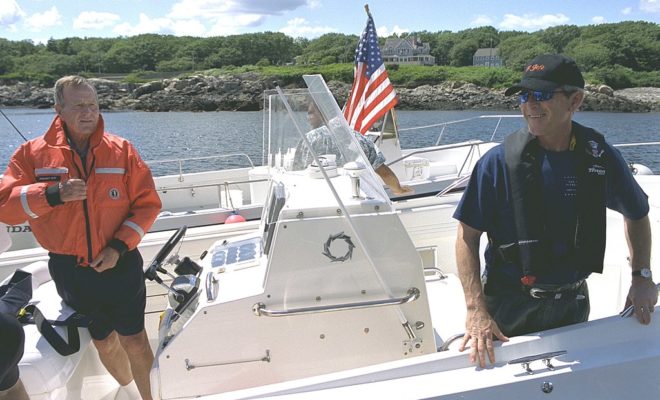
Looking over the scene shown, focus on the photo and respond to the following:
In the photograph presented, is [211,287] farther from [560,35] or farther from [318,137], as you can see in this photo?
[560,35]

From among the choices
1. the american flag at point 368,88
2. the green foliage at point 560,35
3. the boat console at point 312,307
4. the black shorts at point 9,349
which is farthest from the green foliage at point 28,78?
the boat console at point 312,307

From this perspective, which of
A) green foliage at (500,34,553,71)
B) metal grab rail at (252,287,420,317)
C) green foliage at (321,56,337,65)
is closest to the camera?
metal grab rail at (252,287,420,317)

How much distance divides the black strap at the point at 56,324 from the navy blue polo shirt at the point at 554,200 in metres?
1.78

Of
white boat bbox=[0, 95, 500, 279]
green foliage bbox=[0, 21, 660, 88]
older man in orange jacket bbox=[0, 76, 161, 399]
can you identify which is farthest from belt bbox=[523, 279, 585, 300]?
green foliage bbox=[0, 21, 660, 88]

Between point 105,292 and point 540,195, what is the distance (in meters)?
1.91

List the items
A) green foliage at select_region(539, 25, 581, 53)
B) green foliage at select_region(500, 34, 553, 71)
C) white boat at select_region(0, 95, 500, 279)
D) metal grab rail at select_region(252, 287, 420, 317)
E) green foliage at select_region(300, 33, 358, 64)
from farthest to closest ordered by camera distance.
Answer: green foliage at select_region(300, 33, 358, 64) → green foliage at select_region(539, 25, 581, 53) → green foliage at select_region(500, 34, 553, 71) → white boat at select_region(0, 95, 500, 279) → metal grab rail at select_region(252, 287, 420, 317)

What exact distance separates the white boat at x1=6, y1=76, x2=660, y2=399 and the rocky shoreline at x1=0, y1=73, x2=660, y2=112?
50.1 m

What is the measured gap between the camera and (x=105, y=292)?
2.36m

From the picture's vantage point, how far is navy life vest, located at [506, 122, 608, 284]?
1.75 m

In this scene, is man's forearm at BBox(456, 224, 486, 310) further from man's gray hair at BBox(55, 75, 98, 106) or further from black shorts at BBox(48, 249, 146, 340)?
man's gray hair at BBox(55, 75, 98, 106)

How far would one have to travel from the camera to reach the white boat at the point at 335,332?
1.75 metres

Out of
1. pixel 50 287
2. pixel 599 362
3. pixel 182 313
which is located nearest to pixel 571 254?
pixel 599 362

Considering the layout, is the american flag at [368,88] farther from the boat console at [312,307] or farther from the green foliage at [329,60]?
the green foliage at [329,60]

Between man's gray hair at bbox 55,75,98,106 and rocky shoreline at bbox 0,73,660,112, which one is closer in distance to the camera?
man's gray hair at bbox 55,75,98,106
